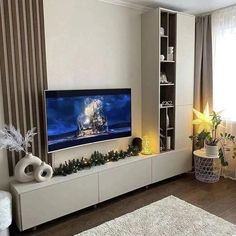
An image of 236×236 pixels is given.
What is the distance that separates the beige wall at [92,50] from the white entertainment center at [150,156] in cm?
16

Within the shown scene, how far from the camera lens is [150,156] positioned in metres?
3.15

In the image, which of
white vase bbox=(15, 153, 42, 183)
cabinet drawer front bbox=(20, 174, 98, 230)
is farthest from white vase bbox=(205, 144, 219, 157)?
white vase bbox=(15, 153, 42, 183)

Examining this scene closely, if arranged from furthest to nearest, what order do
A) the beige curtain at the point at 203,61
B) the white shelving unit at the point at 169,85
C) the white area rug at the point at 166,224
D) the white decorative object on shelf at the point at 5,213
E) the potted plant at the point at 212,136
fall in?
the beige curtain at the point at 203,61, the potted plant at the point at 212,136, the white shelving unit at the point at 169,85, the white area rug at the point at 166,224, the white decorative object on shelf at the point at 5,213

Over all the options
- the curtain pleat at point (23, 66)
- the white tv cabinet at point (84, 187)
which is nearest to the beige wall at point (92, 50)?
the curtain pleat at point (23, 66)

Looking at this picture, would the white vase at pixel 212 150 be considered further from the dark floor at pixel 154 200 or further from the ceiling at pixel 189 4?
the ceiling at pixel 189 4

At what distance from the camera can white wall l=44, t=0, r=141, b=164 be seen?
264cm

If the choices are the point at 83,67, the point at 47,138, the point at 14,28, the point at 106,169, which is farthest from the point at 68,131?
the point at 14,28

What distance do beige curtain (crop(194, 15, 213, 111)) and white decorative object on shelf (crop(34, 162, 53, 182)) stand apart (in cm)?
242

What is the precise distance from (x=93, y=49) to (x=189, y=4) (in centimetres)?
143

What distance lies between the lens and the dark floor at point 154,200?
238 centimetres

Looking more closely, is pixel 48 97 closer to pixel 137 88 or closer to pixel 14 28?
pixel 14 28

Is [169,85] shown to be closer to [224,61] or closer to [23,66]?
[224,61]

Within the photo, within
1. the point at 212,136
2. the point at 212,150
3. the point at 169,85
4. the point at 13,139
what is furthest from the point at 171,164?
the point at 13,139

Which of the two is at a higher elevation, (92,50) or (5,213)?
(92,50)
